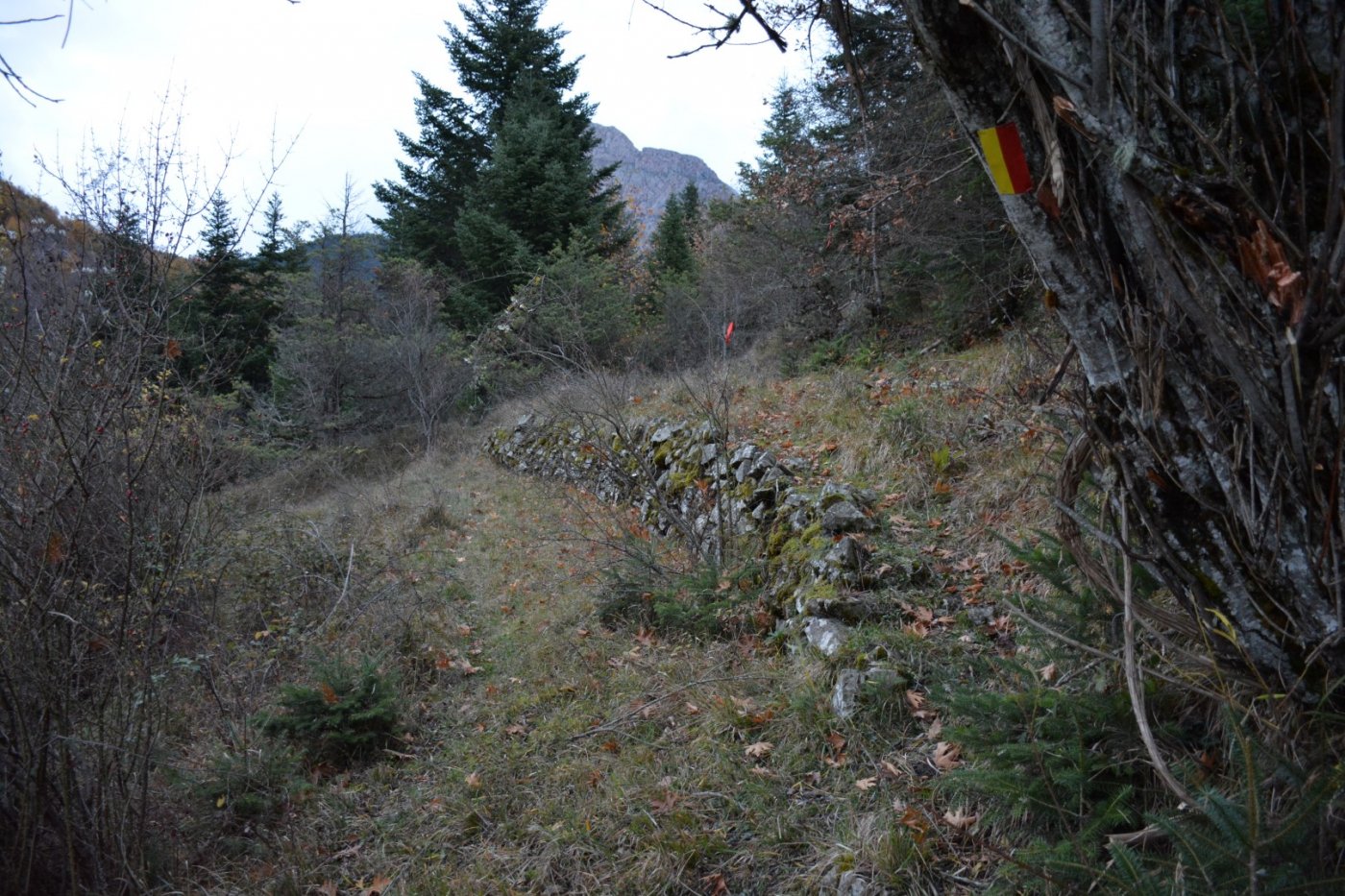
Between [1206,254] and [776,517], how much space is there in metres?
4.37

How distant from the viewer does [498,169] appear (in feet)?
60.0

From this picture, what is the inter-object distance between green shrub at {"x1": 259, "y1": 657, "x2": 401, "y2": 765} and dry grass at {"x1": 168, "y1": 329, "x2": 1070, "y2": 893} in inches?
5.9

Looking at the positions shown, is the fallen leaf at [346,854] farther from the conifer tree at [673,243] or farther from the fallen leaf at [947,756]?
the conifer tree at [673,243]

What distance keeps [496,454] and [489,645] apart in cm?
833

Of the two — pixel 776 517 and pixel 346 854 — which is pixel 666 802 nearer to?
pixel 346 854

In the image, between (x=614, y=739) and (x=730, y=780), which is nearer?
(x=730, y=780)

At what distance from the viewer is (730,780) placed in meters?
3.31

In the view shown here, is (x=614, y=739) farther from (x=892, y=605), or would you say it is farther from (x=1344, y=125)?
(x=1344, y=125)

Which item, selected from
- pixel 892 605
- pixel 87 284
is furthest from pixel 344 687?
pixel 892 605

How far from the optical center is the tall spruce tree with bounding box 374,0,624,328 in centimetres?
1830

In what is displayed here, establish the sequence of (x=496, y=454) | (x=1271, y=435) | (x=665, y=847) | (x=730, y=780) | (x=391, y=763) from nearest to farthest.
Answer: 1. (x=1271, y=435)
2. (x=665, y=847)
3. (x=730, y=780)
4. (x=391, y=763)
5. (x=496, y=454)

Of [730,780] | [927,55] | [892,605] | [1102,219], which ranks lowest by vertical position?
[730,780]

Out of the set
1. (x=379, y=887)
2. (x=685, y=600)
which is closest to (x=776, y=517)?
(x=685, y=600)

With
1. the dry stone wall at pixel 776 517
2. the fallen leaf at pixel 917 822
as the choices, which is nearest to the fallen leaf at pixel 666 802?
the dry stone wall at pixel 776 517
